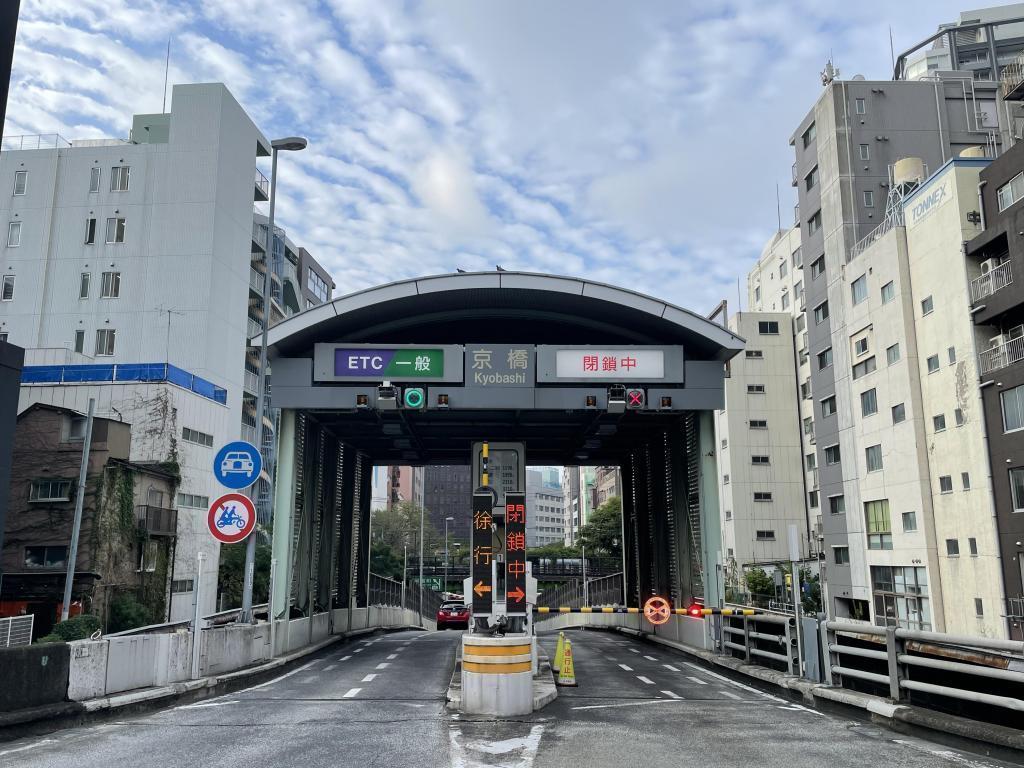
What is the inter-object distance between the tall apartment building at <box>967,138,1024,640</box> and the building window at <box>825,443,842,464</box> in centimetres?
1643

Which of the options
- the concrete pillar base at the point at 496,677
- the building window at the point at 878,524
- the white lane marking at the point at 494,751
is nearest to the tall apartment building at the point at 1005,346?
the building window at the point at 878,524

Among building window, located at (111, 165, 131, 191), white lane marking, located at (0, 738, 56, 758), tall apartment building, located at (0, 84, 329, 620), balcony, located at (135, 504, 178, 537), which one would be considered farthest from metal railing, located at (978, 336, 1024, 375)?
building window, located at (111, 165, 131, 191)

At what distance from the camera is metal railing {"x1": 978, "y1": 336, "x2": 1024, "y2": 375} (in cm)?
3347

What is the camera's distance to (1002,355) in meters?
34.2

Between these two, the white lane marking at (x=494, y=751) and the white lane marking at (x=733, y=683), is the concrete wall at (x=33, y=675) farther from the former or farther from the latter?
the white lane marking at (x=733, y=683)

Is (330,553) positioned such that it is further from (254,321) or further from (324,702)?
(254,321)

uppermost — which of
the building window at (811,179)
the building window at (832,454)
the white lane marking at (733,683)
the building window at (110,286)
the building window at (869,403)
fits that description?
the building window at (811,179)

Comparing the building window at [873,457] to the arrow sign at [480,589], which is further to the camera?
the building window at [873,457]

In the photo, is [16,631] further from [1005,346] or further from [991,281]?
[991,281]

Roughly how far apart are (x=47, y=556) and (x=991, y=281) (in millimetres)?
42629

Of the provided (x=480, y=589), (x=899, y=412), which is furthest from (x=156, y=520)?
(x=899, y=412)

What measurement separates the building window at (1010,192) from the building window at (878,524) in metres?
15.7

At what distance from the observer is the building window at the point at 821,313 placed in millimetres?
52625

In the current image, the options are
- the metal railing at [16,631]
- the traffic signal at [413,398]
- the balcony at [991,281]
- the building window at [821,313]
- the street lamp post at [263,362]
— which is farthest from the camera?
the building window at [821,313]
